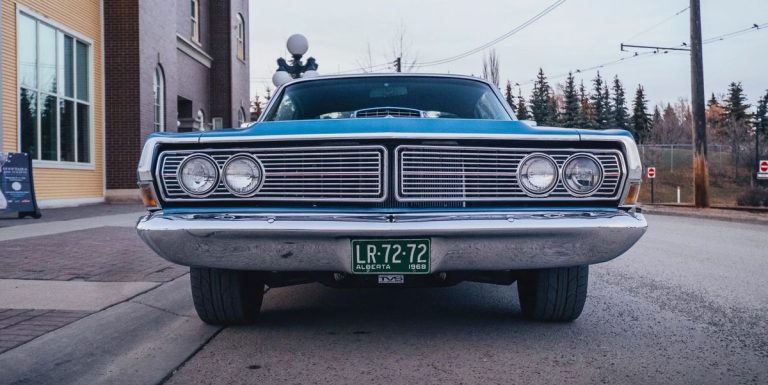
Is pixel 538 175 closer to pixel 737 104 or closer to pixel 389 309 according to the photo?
pixel 389 309

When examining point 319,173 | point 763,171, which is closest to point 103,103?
point 319,173

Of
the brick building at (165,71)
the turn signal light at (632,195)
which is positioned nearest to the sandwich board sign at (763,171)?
the brick building at (165,71)

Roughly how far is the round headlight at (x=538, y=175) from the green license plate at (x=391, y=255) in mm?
654

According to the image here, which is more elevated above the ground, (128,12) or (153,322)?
(128,12)

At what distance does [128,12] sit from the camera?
1576 centimetres

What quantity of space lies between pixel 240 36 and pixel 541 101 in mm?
49137

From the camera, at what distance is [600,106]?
8000 cm

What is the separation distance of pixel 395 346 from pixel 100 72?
14.3 m

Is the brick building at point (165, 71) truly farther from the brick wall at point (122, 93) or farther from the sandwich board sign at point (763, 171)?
the sandwich board sign at point (763, 171)

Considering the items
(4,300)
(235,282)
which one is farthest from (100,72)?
(235,282)

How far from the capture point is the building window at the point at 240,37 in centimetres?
2594

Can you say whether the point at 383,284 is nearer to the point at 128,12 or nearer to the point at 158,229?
the point at 158,229

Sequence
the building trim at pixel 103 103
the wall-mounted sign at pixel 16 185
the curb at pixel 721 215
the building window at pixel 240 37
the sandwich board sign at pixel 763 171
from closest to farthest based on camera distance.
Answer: the wall-mounted sign at pixel 16 185 → the curb at pixel 721 215 → the building trim at pixel 103 103 → the sandwich board sign at pixel 763 171 → the building window at pixel 240 37

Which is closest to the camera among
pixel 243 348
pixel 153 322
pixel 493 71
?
pixel 243 348
